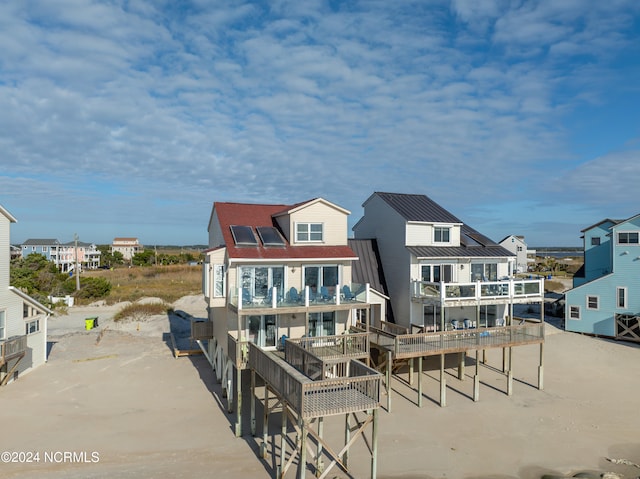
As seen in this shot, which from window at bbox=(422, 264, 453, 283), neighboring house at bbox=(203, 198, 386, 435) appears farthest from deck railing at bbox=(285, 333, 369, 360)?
window at bbox=(422, 264, 453, 283)

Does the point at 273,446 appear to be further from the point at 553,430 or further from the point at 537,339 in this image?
the point at 537,339

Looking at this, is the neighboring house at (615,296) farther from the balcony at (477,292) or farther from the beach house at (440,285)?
the balcony at (477,292)

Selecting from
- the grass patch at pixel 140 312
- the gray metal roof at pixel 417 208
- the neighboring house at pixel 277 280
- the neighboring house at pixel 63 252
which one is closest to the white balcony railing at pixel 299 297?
the neighboring house at pixel 277 280

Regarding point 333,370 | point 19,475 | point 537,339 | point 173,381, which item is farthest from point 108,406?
point 537,339

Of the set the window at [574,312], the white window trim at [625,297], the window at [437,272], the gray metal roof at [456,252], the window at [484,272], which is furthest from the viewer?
the window at [574,312]

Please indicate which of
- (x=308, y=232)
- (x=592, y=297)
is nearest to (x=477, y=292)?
(x=308, y=232)

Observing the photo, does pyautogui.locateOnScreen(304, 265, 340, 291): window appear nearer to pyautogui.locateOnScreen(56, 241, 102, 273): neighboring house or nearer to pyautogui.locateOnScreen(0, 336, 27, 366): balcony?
pyautogui.locateOnScreen(0, 336, 27, 366): balcony

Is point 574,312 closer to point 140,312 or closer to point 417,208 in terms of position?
point 417,208
